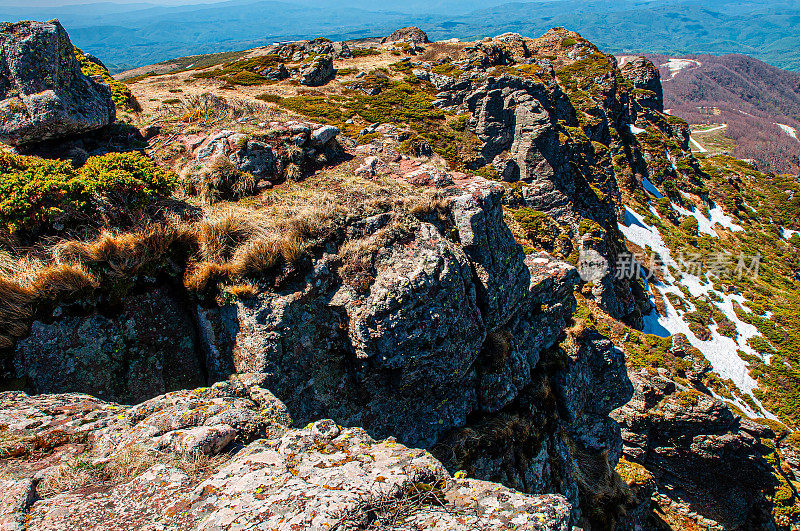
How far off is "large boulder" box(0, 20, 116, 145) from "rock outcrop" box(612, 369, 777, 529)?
27.7 m

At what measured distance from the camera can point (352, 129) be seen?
886 inches

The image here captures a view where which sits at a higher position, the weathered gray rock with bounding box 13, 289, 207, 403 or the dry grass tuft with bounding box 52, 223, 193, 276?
the dry grass tuft with bounding box 52, 223, 193, 276

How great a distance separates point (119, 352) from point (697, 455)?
28.3m

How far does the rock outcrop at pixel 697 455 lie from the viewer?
2152 centimetres

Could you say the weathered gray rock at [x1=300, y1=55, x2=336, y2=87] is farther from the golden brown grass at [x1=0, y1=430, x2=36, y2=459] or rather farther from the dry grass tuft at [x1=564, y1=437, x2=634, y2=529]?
the golden brown grass at [x1=0, y1=430, x2=36, y2=459]

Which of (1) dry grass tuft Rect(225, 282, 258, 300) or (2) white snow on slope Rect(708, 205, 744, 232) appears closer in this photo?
(1) dry grass tuft Rect(225, 282, 258, 300)

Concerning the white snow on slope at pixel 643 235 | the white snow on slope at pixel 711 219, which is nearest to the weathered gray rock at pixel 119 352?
the white snow on slope at pixel 643 235

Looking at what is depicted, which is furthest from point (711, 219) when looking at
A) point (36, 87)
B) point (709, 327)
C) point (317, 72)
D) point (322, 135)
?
point (36, 87)

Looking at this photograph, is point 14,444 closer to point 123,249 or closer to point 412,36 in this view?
point 123,249

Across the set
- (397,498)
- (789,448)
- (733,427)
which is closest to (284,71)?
(397,498)

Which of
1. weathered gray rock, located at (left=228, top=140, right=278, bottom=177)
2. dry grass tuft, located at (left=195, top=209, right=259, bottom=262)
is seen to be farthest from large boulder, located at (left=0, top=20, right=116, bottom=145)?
dry grass tuft, located at (left=195, top=209, right=259, bottom=262)

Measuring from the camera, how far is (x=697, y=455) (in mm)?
21828

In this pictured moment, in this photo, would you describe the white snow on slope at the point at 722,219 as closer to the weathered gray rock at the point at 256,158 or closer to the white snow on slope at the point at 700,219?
the white snow on slope at the point at 700,219

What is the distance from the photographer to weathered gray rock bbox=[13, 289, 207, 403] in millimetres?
6094
